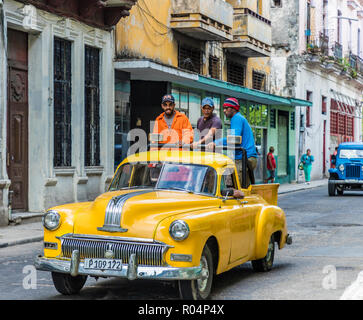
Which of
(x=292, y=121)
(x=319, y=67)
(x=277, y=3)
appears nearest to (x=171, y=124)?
(x=292, y=121)

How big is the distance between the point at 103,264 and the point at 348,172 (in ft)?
68.4

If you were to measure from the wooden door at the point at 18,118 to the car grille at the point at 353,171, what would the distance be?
13634 millimetres

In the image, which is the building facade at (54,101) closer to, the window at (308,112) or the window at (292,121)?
the window at (292,121)

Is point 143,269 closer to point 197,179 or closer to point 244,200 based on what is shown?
point 197,179

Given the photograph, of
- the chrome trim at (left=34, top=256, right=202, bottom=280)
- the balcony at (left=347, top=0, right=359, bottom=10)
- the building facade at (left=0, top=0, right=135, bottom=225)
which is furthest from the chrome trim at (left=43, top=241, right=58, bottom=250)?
the balcony at (left=347, top=0, right=359, bottom=10)

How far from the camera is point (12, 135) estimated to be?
16484mm

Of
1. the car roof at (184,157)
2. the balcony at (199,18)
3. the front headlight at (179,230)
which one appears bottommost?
the front headlight at (179,230)

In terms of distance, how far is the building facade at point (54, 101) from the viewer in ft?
53.4

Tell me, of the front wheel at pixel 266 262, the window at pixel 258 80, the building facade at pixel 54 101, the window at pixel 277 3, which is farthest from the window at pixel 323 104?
the front wheel at pixel 266 262

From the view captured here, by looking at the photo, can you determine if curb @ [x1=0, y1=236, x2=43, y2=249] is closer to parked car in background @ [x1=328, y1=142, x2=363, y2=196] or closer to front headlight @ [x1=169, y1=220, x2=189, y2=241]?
front headlight @ [x1=169, y1=220, x2=189, y2=241]

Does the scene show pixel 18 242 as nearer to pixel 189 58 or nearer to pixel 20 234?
pixel 20 234

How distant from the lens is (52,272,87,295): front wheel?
779 cm
